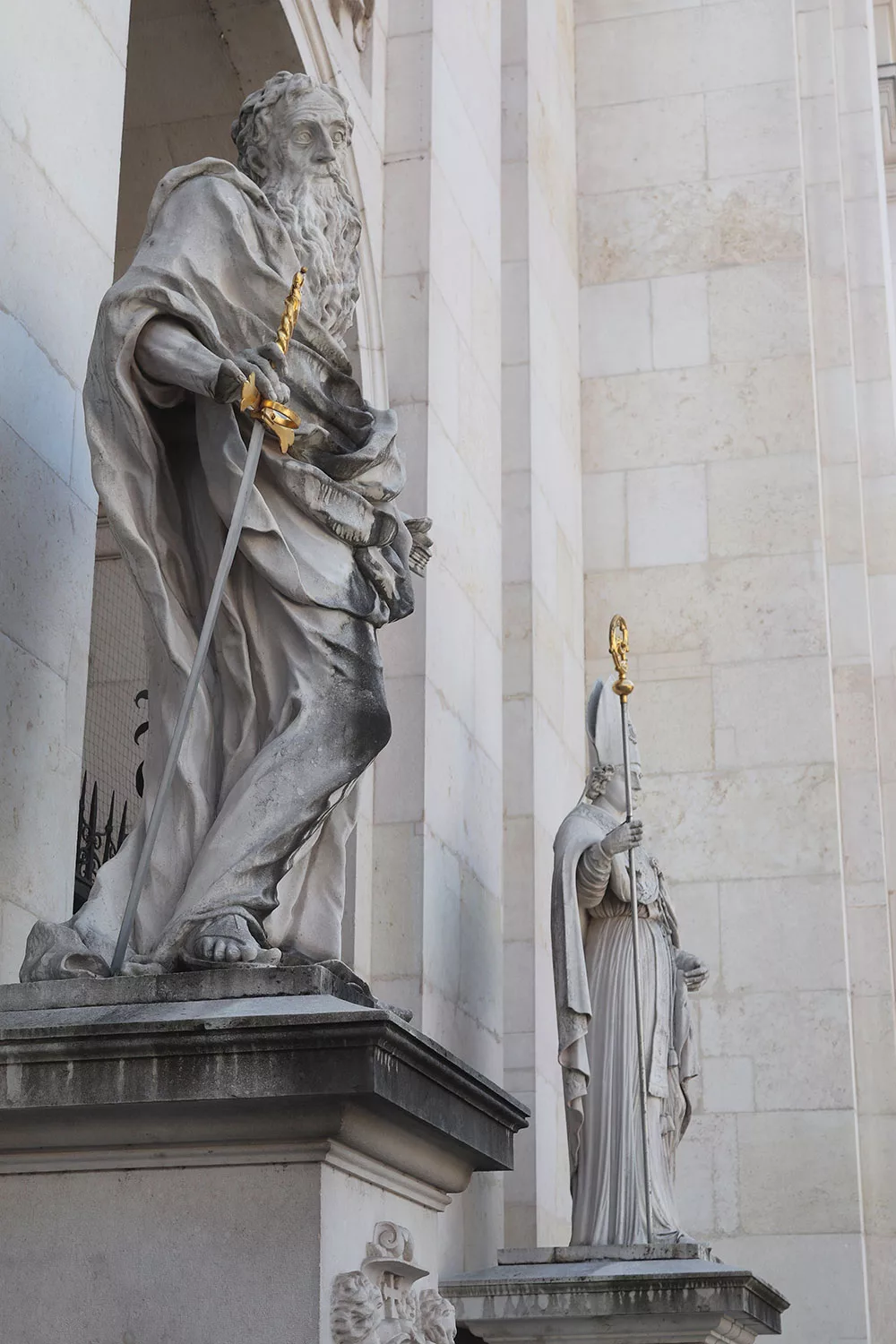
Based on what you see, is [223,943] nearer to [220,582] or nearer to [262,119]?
[220,582]

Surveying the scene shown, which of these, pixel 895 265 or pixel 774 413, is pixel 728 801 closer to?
pixel 774 413

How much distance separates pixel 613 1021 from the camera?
26.4ft

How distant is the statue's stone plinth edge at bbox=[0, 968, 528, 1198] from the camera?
3168 mm

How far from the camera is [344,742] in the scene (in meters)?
3.77

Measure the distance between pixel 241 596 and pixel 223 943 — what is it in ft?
2.54

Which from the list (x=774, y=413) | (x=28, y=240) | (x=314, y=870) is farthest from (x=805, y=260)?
(x=314, y=870)

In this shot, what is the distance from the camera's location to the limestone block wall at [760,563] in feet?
34.9

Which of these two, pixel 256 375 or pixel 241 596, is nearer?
pixel 256 375

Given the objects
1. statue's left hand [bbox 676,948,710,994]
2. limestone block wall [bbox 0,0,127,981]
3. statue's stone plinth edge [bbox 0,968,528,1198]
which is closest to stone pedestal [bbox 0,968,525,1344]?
statue's stone plinth edge [bbox 0,968,528,1198]

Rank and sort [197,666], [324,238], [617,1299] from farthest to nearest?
[617,1299], [324,238], [197,666]

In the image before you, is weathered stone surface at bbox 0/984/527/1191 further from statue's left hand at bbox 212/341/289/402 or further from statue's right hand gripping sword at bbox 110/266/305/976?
statue's left hand at bbox 212/341/289/402

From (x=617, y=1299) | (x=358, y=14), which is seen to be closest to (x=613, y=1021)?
(x=617, y=1299)

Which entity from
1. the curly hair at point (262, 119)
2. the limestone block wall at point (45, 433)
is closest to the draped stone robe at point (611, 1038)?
the limestone block wall at point (45, 433)

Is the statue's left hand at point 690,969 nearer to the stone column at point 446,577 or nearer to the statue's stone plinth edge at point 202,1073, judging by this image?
the stone column at point 446,577
